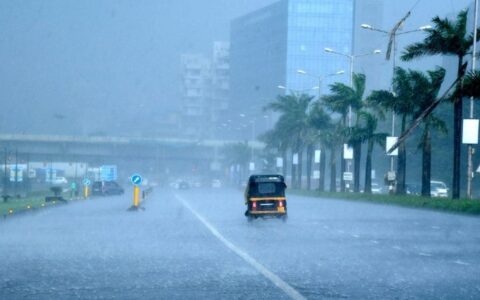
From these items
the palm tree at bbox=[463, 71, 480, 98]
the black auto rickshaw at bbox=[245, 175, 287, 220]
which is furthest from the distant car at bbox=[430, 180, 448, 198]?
the black auto rickshaw at bbox=[245, 175, 287, 220]

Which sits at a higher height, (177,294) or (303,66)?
(303,66)

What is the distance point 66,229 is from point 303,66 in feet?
515

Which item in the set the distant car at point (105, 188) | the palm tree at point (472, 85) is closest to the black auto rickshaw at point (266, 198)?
the palm tree at point (472, 85)

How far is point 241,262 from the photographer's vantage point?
17.8 meters

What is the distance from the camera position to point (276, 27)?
19025 centimetres


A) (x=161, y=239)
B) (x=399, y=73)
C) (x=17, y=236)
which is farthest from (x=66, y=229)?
(x=399, y=73)

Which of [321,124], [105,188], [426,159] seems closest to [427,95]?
[426,159]

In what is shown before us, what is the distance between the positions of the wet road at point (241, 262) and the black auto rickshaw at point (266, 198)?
3.45 metres

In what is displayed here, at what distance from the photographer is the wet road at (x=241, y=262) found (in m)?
13.3

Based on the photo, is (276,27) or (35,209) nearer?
(35,209)

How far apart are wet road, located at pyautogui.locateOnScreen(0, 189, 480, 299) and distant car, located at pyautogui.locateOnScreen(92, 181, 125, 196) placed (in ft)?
186

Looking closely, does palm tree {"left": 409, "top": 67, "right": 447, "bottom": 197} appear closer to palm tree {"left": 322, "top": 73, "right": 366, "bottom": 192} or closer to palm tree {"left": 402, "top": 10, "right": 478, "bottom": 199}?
palm tree {"left": 402, "top": 10, "right": 478, "bottom": 199}

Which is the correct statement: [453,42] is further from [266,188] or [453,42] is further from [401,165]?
[266,188]

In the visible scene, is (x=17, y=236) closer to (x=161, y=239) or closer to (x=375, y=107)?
(x=161, y=239)
